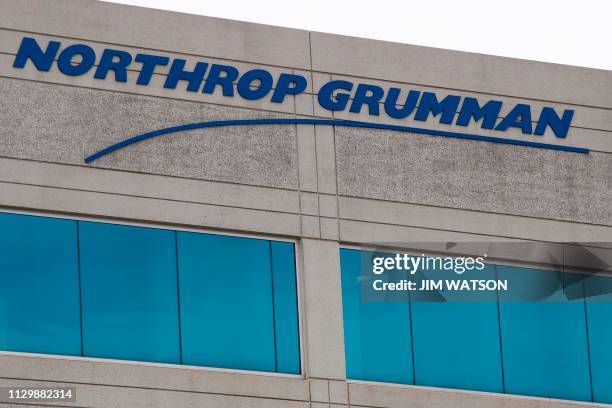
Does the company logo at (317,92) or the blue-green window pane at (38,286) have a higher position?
the company logo at (317,92)

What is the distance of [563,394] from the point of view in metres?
32.9

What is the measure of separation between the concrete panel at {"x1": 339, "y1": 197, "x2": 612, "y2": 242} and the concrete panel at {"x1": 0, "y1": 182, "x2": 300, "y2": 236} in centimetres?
146

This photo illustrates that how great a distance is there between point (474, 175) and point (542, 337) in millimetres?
3445

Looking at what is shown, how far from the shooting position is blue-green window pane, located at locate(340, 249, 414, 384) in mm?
31578

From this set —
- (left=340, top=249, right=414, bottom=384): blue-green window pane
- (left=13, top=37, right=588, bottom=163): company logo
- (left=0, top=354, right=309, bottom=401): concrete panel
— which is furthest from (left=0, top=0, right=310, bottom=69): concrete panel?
(left=0, top=354, right=309, bottom=401): concrete panel

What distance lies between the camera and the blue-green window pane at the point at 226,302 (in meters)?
30.4

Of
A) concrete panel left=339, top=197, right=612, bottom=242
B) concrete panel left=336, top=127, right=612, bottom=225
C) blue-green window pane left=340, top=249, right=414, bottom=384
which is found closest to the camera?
blue-green window pane left=340, top=249, right=414, bottom=384

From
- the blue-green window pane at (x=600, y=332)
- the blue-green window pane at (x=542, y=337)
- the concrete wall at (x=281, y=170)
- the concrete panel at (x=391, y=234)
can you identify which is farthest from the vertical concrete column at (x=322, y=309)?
the blue-green window pane at (x=600, y=332)

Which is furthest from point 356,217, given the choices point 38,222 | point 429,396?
point 38,222

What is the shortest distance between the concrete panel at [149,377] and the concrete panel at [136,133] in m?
3.71

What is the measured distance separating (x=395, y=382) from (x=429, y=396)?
686mm

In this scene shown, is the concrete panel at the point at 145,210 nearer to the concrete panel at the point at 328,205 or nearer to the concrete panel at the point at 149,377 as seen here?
the concrete panel at the point at 328,205

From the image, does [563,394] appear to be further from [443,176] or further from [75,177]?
[75,177]

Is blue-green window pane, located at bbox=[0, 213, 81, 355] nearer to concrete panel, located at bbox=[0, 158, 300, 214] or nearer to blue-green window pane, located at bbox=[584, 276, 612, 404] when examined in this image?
concrete panel, located at bbox=[0, 158, 300, 214]
